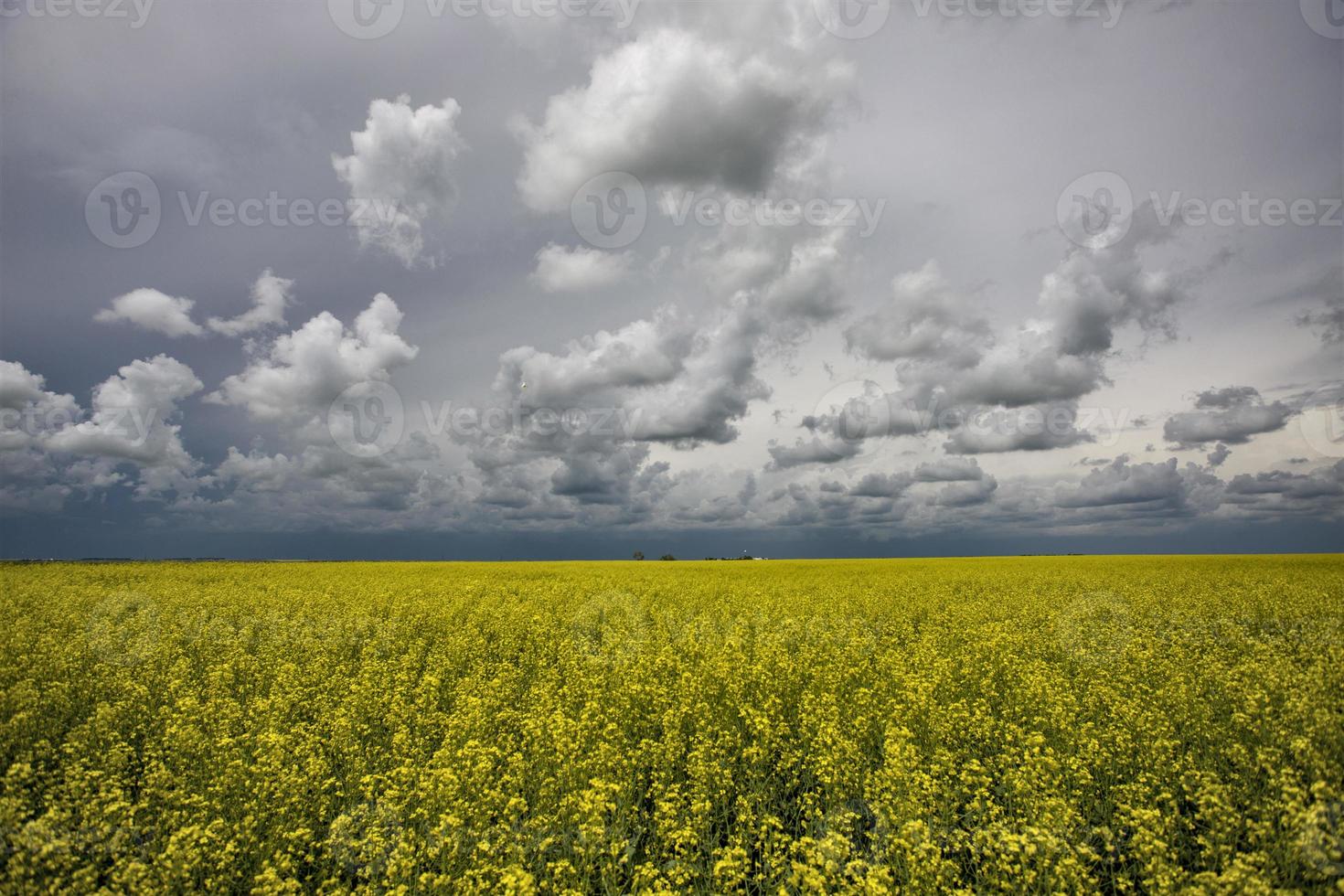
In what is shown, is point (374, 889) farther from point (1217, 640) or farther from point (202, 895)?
point (1217, 640)

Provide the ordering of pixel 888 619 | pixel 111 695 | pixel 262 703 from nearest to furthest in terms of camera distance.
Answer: pixel 262 703
pixel 111 695
pixel 888 619

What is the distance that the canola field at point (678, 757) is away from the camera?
16.4 ft

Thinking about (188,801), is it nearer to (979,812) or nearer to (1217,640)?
(979,812)

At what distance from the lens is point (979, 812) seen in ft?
20.4

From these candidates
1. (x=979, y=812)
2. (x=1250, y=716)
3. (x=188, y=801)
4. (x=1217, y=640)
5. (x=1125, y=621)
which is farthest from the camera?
(x=1125, y=621)

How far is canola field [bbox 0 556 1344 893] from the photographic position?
4988 mm

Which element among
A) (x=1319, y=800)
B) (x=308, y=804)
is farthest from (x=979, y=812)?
(x=308, y=804)

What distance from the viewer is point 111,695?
32.0ft

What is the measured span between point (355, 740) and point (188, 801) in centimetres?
227

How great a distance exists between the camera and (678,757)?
284 inches

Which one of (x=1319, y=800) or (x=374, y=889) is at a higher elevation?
(x=1319, y=800)

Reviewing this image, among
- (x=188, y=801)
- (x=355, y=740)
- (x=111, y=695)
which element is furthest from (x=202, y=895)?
(x=111, y=695)

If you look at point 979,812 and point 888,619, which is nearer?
point 979,812

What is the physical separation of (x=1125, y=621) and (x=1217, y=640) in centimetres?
196
